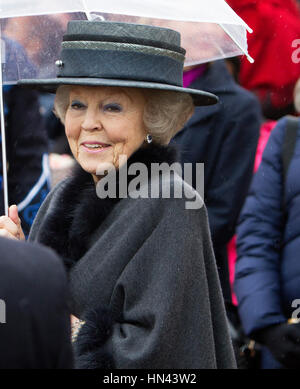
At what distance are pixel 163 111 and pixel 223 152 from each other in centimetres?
143

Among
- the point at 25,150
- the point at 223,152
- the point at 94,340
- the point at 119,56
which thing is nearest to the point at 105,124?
the point at 119,56

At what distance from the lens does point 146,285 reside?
2.92m

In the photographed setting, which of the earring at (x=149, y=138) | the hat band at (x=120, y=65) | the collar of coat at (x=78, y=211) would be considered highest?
the hat band at (x=120, y=65)

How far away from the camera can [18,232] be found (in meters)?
3.16

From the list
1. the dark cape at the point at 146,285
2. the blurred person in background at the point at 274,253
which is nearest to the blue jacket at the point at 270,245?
the blurred person in background at the point at 274,253

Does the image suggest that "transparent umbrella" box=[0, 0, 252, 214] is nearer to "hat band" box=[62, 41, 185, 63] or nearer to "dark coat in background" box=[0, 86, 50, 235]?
"hat band" box=[62, 41, 185, 63]

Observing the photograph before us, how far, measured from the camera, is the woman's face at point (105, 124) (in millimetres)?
3227

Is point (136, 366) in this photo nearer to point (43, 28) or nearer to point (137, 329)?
point (137, 329)

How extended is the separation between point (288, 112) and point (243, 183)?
3.25 ft

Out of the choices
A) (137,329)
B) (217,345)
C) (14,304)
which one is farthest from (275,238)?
(14,304)

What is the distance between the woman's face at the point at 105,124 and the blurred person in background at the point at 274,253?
1.07m

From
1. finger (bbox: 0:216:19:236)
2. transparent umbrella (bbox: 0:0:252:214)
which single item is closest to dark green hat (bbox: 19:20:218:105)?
transparent umbrella (bbox: 0:0:252:214)

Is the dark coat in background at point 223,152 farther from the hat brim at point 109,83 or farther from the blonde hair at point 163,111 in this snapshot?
the hat brim at point 109,83

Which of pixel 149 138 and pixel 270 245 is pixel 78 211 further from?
pixel 270 245
